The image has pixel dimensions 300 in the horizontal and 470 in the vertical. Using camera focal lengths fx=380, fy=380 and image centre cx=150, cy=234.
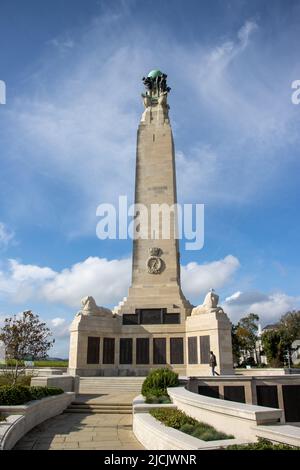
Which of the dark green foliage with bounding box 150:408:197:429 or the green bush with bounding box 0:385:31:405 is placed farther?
the green bush with bounding box 0:385:31:405

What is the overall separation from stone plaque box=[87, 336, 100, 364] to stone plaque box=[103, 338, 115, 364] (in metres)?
0.70

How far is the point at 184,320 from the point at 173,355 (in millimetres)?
3232

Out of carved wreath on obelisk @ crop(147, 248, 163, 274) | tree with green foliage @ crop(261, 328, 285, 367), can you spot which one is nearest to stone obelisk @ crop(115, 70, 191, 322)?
carved wreath on obelisk @ crop(147, 248, 163, 274)

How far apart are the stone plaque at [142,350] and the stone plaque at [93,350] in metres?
A: 3.61

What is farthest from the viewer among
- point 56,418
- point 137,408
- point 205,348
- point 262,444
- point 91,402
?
point 205,348

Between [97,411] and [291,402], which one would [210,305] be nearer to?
[291,402]

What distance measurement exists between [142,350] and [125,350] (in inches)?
61.8

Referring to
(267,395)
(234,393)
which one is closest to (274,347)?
(267,395)

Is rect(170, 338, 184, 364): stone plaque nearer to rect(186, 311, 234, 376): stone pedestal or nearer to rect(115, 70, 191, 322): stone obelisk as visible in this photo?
rect(186, 311, 234, 376): stone pedestal

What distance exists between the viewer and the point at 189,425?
1069cm

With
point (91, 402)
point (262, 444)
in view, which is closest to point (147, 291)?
point (91, 402)

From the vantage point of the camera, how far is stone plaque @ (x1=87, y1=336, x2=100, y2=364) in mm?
33250

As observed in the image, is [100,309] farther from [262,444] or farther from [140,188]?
[262,444]
